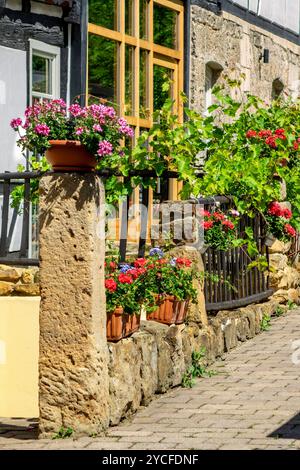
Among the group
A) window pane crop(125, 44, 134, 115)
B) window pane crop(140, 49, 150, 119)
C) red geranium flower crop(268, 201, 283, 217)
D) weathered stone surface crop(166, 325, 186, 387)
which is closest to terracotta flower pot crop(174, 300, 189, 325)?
weathered stone surface crop(166, 325, 186, 387)

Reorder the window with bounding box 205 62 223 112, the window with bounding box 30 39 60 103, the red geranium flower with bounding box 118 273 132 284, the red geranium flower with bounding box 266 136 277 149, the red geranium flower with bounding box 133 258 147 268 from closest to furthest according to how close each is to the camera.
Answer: the red geranium flower with bounding box 118 273 132 284 → the red geranium flower with bounding box 133 258 147 268 → the red geranium flower with bounding box 266 136 277 149 → the window with bounding box 30 39 60 103 → the window with bounding box 205 62 223 112

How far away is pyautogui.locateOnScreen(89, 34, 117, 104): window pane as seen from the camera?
12.7 m

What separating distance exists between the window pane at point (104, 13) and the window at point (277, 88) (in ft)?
17.9

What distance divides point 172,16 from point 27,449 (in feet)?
28.1

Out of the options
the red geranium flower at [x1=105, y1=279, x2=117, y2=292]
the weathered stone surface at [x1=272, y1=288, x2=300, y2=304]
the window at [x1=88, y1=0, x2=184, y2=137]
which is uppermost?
the window at [x1=88, y1=0, x2=184, y2=137]

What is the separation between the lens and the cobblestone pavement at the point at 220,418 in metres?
6.96

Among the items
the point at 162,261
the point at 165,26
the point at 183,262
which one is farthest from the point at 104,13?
the point at 162,261

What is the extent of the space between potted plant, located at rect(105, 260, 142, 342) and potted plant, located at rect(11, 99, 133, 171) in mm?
858

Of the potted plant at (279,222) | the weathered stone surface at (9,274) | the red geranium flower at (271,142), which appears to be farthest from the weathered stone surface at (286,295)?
the weathered stone surface at (9,274)

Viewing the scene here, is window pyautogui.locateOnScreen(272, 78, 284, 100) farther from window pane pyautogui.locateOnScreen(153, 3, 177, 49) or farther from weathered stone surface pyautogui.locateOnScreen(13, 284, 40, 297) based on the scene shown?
weathered stone surface pyautogui.locateOnScreen(13, 284, 40, 297)

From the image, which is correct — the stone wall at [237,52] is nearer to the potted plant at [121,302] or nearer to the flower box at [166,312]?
the flower box at [166,312]

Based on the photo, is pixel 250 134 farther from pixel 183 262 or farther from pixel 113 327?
pixel 113 327

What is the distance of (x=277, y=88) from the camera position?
60.6ft

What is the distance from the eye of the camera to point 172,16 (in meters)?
14.6
